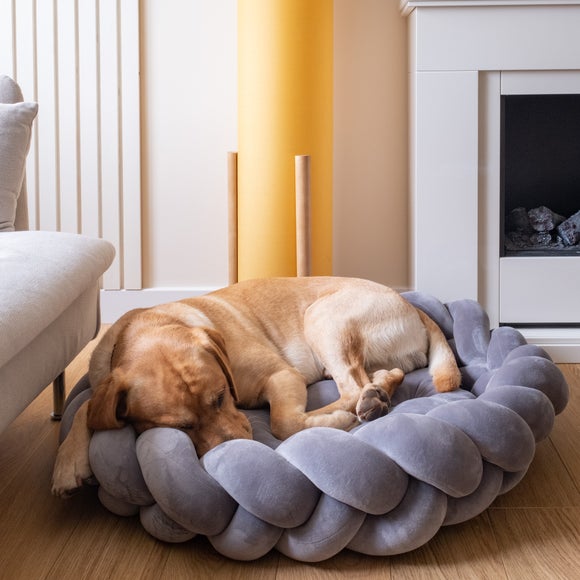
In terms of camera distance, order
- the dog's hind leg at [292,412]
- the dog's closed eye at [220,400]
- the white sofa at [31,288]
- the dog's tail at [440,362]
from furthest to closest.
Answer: the dog's tail at [440,362]
the dog's hind leg at [292,412]
the dog's closed eye at [220,400]
the white sofa at [31,288]

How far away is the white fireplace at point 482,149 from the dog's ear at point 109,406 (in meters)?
1.51

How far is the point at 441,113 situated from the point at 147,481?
1812 millimetres

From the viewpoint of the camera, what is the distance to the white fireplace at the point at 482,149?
114 inches

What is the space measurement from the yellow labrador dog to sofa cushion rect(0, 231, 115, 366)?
17cm

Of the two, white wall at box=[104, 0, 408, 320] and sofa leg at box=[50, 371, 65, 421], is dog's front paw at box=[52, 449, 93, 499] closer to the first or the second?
sofa leg at box=[50, 371, 65, 421]

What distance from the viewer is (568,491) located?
1.84 metres

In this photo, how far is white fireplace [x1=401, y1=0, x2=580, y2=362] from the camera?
2.89 metres

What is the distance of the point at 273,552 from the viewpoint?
1.61 meters

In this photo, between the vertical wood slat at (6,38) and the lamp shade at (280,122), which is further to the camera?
the vertical wood slat at (6,38)

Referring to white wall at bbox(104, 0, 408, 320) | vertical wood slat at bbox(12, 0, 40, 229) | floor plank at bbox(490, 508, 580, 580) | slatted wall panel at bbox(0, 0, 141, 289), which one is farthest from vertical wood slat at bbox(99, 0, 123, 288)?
floor plank at bbox(490, 508, 580, 580)

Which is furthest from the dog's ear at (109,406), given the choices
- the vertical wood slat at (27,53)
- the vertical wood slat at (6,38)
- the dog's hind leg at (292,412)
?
the vertical wood slat at (6,38)

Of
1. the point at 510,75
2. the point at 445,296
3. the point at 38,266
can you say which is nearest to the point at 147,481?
the point at 38,266

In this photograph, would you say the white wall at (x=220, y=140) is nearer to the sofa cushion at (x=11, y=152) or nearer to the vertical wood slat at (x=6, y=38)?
the vertical wood slat at (x=6, y=38)

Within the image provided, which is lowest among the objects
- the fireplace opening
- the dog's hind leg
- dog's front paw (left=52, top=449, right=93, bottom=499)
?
dog's front paw (left=52, top=449, right=93, bottom=499)
